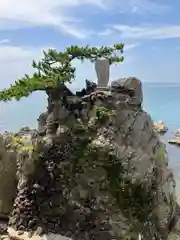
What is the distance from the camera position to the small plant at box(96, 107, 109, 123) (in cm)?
847

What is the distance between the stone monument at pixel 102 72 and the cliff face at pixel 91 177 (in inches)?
11.9

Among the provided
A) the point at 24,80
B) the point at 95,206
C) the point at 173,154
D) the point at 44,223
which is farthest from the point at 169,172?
the point at 173,154

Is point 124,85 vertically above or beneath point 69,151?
above

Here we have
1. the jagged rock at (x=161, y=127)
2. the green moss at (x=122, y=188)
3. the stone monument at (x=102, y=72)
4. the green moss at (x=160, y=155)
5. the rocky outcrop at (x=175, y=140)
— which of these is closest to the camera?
the green moss at (x=122, y=188)

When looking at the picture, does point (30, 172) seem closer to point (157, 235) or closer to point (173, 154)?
point (157, 235)

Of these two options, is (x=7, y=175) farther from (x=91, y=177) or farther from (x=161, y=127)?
(x=161, y=127)

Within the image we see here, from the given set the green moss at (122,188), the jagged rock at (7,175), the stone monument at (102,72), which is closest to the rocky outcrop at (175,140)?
the stone monument at (102,72)

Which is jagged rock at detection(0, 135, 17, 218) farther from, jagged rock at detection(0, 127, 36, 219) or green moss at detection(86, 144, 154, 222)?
green moss at detection(86, 144, 154, 222)

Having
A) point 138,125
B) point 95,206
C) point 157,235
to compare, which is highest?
point 138,125

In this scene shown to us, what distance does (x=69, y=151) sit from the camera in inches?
337

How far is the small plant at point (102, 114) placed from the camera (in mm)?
8469

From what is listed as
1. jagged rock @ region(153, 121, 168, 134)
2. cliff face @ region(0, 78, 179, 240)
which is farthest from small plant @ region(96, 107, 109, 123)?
jagged rock @ region(153, 121, 168, 134)

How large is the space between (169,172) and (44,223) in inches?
124

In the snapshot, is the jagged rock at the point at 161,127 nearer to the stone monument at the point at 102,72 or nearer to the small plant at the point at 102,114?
the stone monument at the point at 102,72
